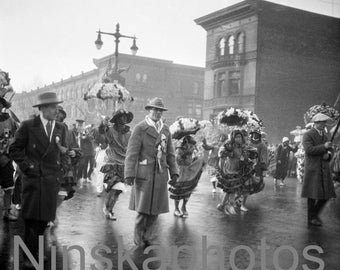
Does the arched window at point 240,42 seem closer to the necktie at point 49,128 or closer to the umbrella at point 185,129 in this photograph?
the umbrella at point 185,129

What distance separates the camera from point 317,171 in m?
8.28

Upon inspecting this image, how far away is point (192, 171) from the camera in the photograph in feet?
30.4

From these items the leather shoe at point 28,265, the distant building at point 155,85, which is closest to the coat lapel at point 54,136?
the leather shoe at point 28,265

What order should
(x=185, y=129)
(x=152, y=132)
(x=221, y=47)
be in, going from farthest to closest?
(x=221, y=47), (x=185, y=129), (x=152, y=132)

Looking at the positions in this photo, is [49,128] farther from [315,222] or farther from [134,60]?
[134,60]

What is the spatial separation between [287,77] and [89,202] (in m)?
28.6

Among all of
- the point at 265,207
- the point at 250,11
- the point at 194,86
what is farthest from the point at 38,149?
the point at 194,86

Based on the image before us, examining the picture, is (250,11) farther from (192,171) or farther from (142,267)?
(142,267)

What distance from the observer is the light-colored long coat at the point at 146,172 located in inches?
242

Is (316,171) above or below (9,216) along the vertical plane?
above

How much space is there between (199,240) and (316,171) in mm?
2880

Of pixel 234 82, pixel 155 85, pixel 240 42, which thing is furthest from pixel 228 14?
pixel 155 85

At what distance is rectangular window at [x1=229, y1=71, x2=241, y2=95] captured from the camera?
35531 mm

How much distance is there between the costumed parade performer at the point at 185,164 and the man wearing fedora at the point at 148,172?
266 cm
